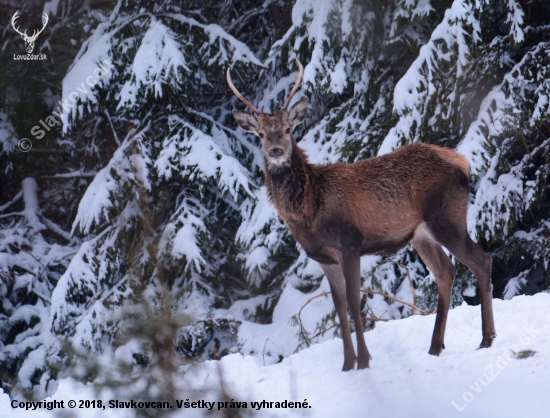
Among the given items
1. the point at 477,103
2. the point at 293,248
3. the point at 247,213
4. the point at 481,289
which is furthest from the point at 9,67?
the point at 481,289

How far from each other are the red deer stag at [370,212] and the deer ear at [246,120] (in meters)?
0.22

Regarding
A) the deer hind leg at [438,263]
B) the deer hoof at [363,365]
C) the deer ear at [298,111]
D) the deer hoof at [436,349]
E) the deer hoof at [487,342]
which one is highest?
the deer ear at [298,111]

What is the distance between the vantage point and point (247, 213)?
32.7 ft

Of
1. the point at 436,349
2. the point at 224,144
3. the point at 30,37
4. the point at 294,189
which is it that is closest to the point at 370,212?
the point at 294,189

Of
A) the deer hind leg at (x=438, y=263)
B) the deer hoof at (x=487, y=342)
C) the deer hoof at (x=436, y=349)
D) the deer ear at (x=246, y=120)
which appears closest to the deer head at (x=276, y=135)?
the deer ear at (x=246, y=120)

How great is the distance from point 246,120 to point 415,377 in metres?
2.48

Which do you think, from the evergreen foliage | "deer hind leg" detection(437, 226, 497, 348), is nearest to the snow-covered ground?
"deer hind leg" detection(437, 226, 497, 348)

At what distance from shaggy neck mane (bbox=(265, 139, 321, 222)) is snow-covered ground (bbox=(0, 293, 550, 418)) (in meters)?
1.16

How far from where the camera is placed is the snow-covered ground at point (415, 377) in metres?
3.56

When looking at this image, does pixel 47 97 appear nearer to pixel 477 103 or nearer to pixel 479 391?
pixel 477 103

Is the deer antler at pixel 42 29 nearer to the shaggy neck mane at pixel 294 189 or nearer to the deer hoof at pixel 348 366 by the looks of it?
the shaggy neck mane at pixel 294 189

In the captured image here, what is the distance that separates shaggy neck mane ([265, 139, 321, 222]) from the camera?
5094mm

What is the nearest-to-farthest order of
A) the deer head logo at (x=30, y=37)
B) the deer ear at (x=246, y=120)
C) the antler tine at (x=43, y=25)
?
the deer ear at (x=246, y=120), the antler tine at (x=43, y=25), the deer head logo at (x=30, y=37)

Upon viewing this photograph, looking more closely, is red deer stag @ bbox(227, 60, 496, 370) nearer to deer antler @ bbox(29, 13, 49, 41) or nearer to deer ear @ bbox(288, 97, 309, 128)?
deer ear @ bbox(288, 97, 309, 128)
